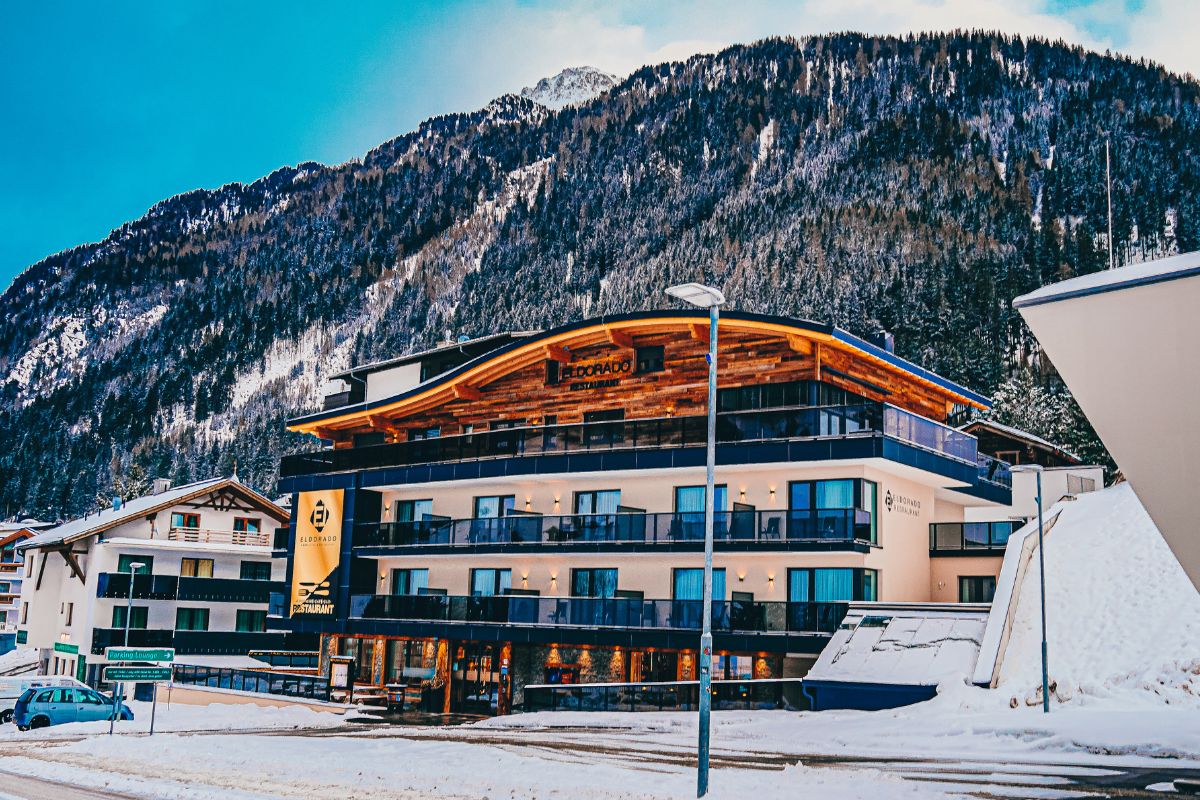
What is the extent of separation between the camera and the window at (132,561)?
186ft

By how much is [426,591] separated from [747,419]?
15101 mm

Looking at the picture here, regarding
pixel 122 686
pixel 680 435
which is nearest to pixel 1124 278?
pixel 680 435

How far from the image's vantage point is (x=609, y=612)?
34.0 m

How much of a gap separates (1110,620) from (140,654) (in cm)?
2331

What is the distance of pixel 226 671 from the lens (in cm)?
4197

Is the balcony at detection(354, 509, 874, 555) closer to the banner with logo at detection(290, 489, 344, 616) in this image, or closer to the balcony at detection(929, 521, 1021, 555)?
the banner with logo at detection(290, 489, 344, 616)

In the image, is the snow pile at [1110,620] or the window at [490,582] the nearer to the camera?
the snow pile at [1110,620]

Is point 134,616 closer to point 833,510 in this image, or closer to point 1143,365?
point 833,510

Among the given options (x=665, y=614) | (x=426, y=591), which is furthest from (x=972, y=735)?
(x=426, y=591)

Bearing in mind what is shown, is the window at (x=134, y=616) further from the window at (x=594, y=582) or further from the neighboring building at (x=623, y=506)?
the window at (x=594, y=582)

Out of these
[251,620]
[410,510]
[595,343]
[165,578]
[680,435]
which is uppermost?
[595,343]

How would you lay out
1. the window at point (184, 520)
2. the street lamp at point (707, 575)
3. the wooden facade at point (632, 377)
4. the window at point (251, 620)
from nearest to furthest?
the street lamp at point (707, 575), the wooden facade at point (632, 377), the window at point (184, 520), the window at point (251, 620)

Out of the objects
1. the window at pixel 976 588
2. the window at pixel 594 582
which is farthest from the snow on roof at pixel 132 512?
the window at pixel 976 588

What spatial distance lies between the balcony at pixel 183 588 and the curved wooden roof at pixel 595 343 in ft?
47.6
